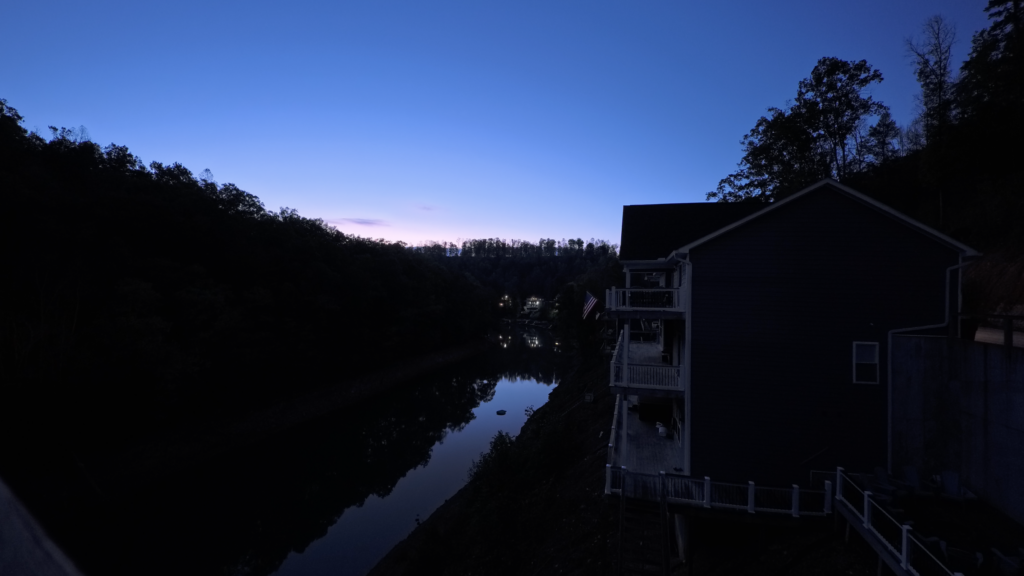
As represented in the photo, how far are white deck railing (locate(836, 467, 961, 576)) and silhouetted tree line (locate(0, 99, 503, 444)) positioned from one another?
26.4 metres

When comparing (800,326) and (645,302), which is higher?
(645,302)

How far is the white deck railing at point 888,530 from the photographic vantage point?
738cm

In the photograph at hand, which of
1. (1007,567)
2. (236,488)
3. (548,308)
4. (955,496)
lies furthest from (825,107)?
(548,308)

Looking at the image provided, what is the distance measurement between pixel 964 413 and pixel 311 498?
898 inches

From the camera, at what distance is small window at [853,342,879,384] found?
11.0m

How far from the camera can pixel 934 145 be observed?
20859 mm

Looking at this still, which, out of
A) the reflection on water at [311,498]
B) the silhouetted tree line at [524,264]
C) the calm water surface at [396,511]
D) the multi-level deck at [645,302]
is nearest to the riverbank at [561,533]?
the calm water surface at [396,511]

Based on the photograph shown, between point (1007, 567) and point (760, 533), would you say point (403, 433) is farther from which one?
point (1007, 567)

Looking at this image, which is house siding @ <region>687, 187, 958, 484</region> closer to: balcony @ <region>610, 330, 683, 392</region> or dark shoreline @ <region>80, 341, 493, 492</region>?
balcony @ <region>610, 330, 683, 392</region>

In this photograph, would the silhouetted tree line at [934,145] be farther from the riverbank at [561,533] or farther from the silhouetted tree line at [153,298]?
the silhouetted tree line at [153,298]

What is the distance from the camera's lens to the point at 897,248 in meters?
11.1

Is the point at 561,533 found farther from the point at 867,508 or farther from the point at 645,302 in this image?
the point at 867,508

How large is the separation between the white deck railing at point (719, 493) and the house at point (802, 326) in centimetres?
38

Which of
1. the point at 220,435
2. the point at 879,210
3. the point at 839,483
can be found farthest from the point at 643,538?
the point at 220,435
